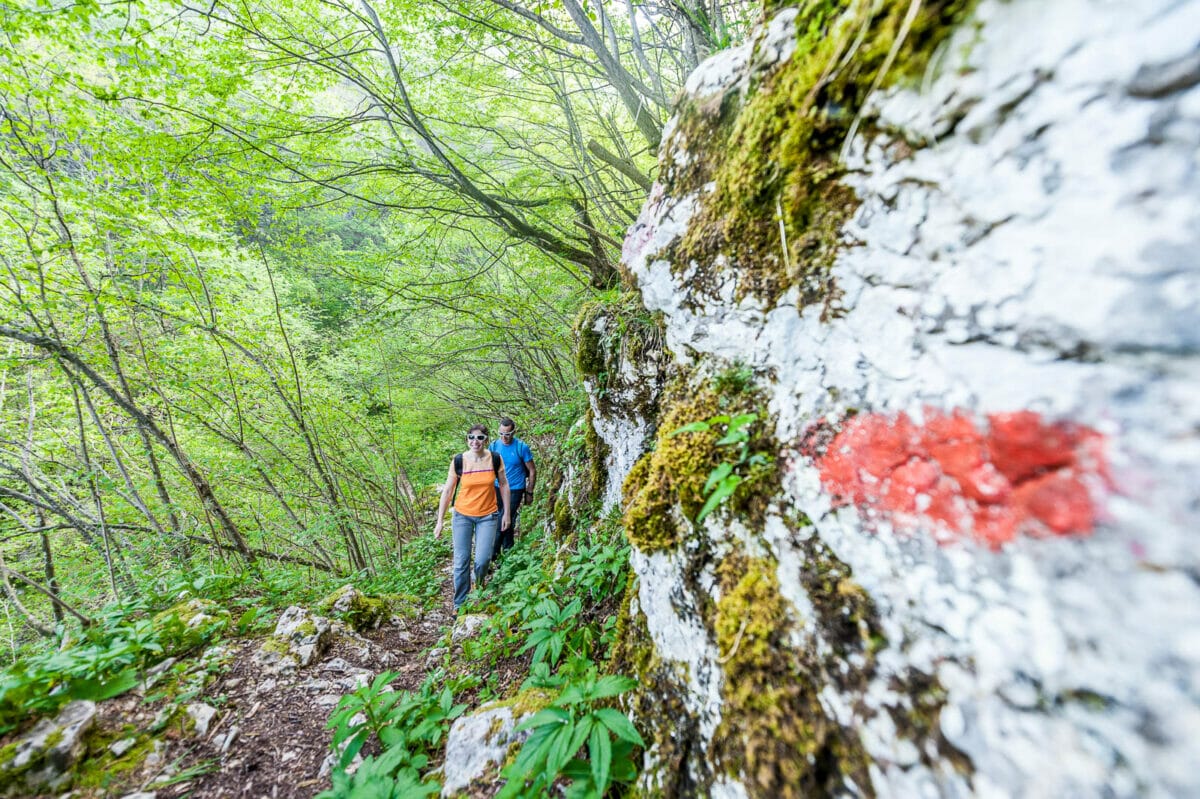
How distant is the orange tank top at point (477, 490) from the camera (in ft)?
16.6

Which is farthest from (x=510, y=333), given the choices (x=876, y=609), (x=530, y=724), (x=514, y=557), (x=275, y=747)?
(x=876, y=609)

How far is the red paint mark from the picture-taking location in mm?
759

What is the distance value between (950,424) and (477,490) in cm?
485

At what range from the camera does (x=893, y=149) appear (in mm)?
1169

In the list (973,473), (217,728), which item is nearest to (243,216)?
(217,728)

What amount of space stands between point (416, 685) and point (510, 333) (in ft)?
18.9

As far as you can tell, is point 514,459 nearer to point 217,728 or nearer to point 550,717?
point 217,728

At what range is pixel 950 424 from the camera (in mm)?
983

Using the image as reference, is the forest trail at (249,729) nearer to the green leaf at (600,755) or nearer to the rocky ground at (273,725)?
the rocky ground at (273,725)

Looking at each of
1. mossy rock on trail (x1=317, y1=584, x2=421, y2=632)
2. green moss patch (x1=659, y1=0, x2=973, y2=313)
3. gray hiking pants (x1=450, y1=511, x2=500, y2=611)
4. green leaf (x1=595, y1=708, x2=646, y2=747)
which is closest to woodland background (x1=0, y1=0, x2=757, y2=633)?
green moss patch (x1=659, y1=0, x2=973, y2=313)

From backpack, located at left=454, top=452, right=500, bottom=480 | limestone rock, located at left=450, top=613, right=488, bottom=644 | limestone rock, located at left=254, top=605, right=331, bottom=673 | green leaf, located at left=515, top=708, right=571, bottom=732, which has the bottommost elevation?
limestone rock, located at left=450, top=613, right=488, bottom=644

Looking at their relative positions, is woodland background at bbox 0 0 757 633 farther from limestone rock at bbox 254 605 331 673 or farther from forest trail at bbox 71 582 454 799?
forest trail at bbox 71 582 454 799

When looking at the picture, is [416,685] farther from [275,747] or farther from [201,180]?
[201,180]

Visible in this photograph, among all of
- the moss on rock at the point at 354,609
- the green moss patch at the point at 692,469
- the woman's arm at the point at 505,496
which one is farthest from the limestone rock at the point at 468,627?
the green moss patch at the point at 692,469
